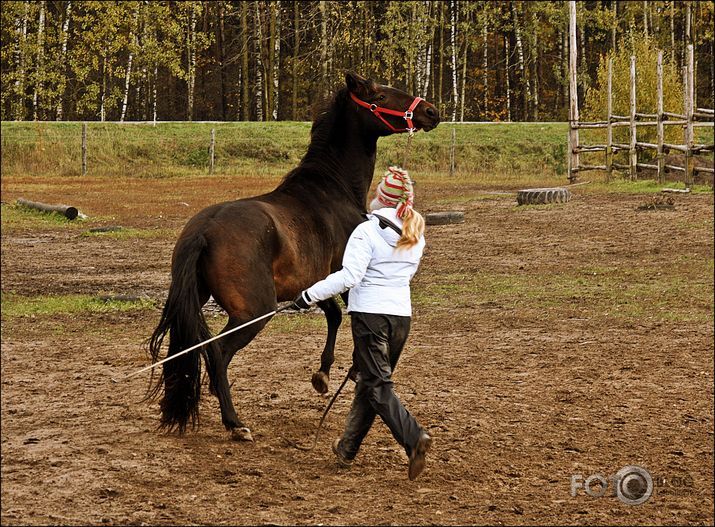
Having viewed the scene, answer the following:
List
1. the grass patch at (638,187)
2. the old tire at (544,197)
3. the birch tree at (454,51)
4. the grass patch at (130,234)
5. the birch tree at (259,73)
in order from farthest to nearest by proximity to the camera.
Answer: the birch tree at (454,51)
the birch tree at (259,73)
the grass patch at (638,187)
the old tire at (544,197)
the grass patch at (130,234)

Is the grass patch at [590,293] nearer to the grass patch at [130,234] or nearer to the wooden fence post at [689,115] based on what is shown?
the grass patch at [130,234]

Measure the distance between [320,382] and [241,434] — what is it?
1144 mm

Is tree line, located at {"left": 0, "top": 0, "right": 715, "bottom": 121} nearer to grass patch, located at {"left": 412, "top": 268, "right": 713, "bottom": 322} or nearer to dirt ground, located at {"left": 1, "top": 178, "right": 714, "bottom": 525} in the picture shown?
grass patch, located at {"left": 412, "top": 268, "right": 713, "bottom": 322}

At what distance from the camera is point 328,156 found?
771 cm

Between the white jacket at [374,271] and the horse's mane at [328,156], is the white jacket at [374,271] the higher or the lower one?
the lower one

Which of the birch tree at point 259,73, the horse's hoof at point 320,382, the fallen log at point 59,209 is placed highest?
the birch tree at point 259,73

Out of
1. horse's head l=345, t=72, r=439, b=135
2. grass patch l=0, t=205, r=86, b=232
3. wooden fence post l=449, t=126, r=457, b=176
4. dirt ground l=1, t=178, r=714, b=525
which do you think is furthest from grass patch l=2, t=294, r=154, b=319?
wooden fence post l=449, t=126, r=457, b=176

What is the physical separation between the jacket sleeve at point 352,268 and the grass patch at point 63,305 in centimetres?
589

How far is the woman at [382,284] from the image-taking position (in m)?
5.49

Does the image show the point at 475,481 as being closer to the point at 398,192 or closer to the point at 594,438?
the point at 594,438

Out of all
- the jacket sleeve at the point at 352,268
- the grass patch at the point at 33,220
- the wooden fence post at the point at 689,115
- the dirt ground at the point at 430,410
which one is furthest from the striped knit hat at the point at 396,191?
the wooden fence post at the point at 689,115

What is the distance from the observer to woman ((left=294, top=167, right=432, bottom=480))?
18.0 feet

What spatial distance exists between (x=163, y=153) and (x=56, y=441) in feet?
94.4

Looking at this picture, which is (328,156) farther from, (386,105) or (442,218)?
(442,218)
